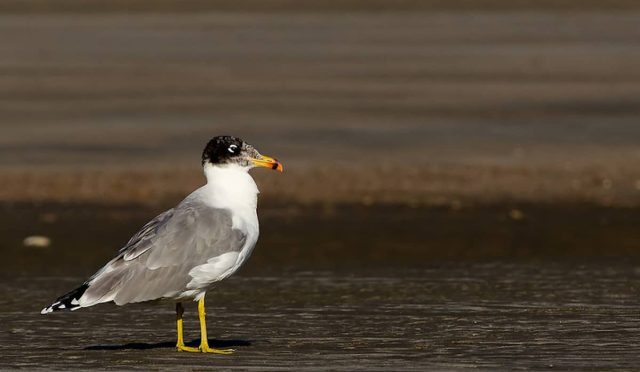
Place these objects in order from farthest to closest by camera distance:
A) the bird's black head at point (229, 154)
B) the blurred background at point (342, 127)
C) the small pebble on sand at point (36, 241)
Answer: the blurred background at point (342, 127), the small pebble on sand at point (36, 241), the bird's black head at point (229, 154)

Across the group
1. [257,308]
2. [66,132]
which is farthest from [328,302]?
[66,132]

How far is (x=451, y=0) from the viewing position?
37250 millimetres

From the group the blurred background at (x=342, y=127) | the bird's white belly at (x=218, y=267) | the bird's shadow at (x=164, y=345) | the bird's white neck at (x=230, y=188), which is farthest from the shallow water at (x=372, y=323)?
the blurred background at (x=342, y=127)

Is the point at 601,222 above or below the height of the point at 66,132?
below

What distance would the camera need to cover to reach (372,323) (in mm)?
10984

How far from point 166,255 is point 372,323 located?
1.67 m

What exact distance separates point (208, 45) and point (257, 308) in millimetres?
18269

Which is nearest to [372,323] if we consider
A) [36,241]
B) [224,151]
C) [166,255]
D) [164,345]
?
[164,345]

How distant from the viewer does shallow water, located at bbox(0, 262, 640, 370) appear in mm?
9609

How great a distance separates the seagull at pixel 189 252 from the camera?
989 cm

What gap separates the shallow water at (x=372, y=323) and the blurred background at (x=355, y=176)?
32 millimetres

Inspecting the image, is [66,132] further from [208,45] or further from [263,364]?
[263,364]

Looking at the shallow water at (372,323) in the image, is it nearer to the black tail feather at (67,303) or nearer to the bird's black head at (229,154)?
the black tail feather at (67,303)

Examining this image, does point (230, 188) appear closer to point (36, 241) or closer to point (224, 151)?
point (224, 151)
